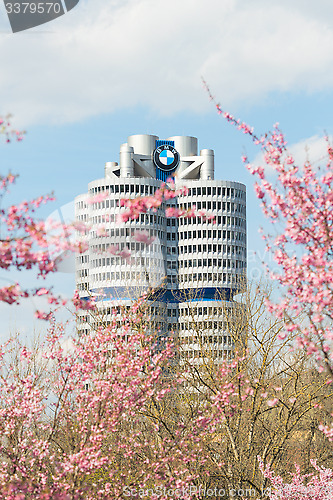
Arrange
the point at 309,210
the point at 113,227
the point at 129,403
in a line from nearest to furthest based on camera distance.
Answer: the point at 309,210 → the point at 129,403 → the point at 113,227

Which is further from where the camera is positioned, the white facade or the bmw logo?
the bmw logo

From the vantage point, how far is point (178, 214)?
8711mm

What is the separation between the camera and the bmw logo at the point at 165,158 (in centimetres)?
13175

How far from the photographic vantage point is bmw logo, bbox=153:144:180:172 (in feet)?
432

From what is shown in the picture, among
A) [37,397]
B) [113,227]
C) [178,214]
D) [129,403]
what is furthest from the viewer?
[113,227]

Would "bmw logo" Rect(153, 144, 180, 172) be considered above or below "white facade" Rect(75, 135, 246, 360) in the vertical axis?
above

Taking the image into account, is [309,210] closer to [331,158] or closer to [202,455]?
[331,158]

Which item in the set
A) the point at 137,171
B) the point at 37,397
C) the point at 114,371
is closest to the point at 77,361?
the point at 37,397

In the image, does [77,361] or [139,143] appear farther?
[139,143]

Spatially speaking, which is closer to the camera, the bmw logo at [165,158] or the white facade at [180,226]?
the white facade at [180,226]

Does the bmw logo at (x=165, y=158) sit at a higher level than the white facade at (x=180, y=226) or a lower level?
higher

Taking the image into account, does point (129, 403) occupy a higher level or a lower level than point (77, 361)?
lower

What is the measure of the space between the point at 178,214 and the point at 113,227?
115 meters

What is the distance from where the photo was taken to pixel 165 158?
13225cm
